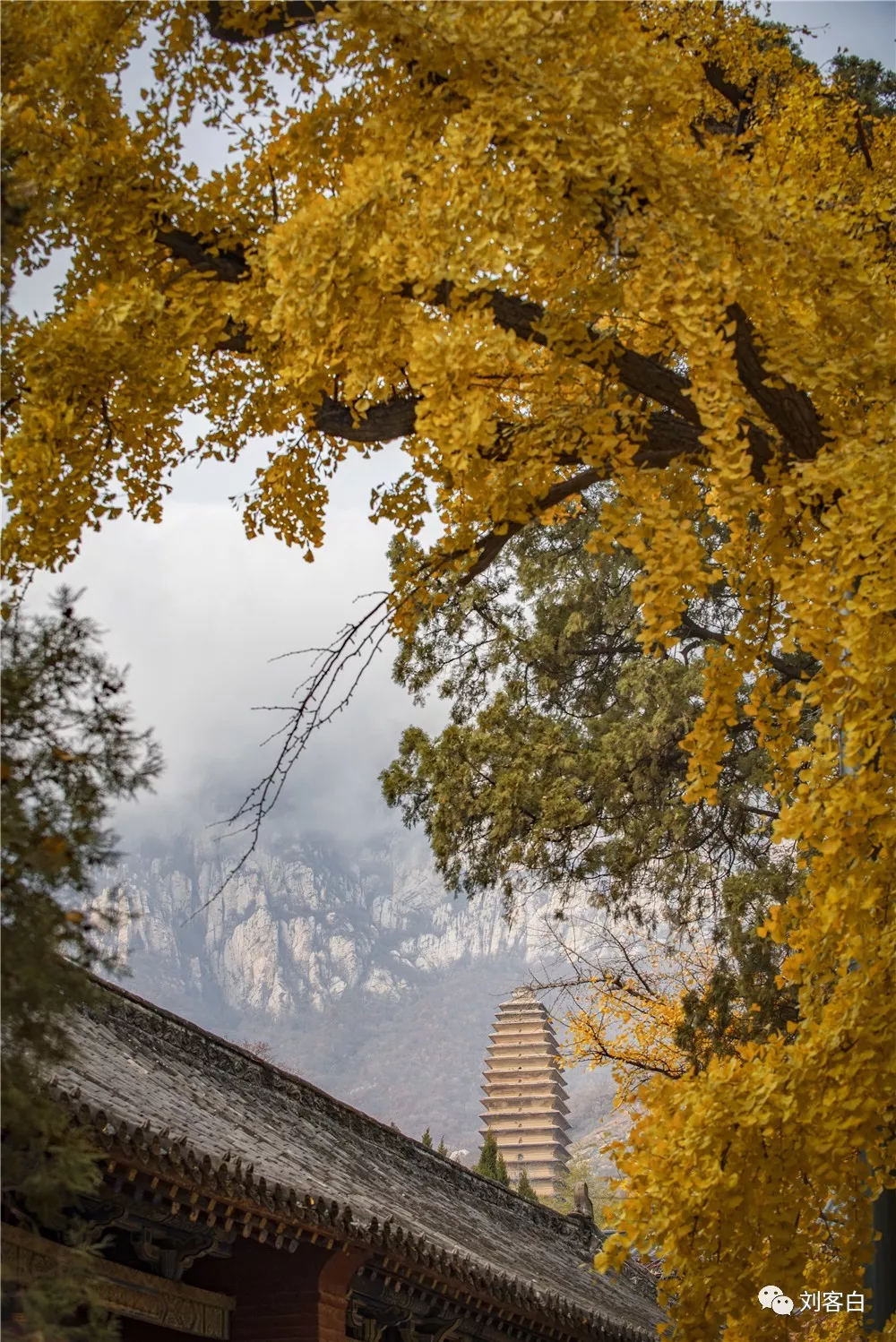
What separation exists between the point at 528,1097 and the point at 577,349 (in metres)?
51.7

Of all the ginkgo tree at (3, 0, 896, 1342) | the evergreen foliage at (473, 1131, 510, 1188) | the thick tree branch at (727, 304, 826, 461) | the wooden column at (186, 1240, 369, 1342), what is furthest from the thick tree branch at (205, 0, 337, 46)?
the evergreen foliage at (473, 1131, 510, 1188)

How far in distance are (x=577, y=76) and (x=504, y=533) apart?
1839 mm

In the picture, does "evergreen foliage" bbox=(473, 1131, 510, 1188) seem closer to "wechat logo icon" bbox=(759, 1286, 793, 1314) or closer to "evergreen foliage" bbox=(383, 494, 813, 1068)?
"evergreen foliage" bbox=(383, 494, 813, 1068)

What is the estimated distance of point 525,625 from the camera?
12.3m

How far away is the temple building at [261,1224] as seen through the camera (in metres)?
6.67

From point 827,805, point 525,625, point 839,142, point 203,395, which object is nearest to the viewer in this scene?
point 827,805

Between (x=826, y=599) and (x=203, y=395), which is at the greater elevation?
(x=203, y=395)

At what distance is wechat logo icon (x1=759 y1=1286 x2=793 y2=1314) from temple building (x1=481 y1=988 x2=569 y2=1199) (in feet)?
159

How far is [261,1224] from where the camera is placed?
7188 millimetres

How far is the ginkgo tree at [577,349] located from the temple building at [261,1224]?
7.93 ft

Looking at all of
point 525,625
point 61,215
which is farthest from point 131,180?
point 525,625

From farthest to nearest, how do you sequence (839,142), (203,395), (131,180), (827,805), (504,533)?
1. (839,142)
2. (203,395)
3. (504,533)
4. (131,180)
5. (827,805)

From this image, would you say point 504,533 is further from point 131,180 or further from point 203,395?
point 131,180

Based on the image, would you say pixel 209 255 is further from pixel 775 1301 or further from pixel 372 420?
pixel 775 1301
